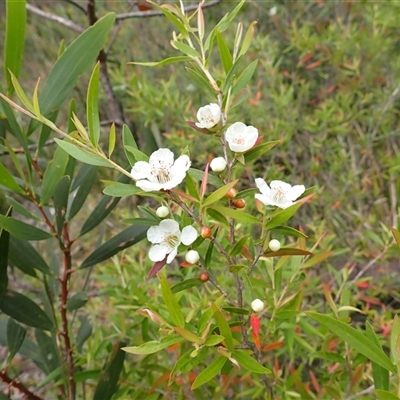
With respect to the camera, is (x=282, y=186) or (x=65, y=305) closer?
(x=282, y=186)

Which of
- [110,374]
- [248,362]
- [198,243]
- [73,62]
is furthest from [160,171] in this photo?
[110,374]

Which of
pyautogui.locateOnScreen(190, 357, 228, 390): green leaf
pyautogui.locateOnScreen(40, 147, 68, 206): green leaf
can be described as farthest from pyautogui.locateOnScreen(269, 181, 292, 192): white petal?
pyautogui.locateOnScreen(40, 147, 68, 206): green leaf

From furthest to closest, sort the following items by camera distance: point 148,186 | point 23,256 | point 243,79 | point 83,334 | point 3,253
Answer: point 83,334
point 23,256
point 3,253
point 243,79
point 148,186

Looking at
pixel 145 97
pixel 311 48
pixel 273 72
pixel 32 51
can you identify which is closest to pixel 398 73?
pixel 311 48

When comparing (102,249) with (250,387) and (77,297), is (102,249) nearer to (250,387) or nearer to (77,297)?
(77,297)

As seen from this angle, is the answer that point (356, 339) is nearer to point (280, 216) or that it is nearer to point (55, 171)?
point (280, 216)

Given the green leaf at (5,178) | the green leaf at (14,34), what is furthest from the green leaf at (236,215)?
the green leaf at (14,34)

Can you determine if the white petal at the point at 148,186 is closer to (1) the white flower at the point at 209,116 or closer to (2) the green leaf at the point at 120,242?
(1) the white flower at the point at 209,116
